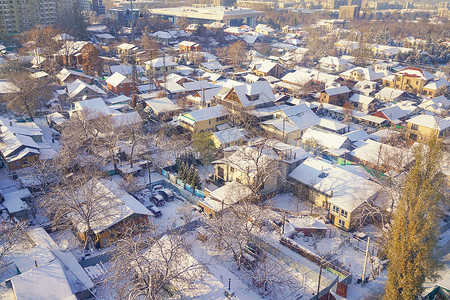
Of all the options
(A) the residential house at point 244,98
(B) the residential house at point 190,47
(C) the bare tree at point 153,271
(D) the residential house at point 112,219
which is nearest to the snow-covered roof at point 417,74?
(A) the residential house at point 244,98

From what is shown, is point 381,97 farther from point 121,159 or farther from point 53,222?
point 53,222

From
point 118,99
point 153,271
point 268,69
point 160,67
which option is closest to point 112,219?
point 153,271

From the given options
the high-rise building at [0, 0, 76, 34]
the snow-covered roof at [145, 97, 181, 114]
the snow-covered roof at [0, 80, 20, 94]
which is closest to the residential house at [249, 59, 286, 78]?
the snow-covered roof at [145, 97, 181, 114]

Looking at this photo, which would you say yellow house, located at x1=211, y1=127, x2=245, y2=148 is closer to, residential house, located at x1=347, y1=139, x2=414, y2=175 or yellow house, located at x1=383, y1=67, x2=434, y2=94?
residential house, located at x1=347, y1=139, x2=414, y2=175

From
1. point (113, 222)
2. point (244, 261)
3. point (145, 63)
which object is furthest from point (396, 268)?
point (145, 63)

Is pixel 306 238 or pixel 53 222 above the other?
pixel 53 222

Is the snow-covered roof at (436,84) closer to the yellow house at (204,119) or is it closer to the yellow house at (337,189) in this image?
the yellow house at (204,119)
